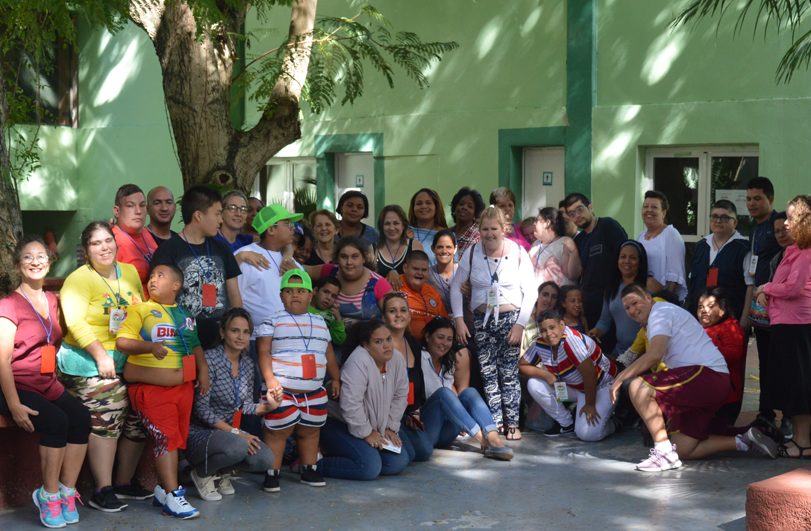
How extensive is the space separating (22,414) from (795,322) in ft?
16.0

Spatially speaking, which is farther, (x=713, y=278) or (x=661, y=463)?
(x=713, y=278)

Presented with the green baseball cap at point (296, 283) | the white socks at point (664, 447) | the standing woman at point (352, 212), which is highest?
the standing woman at point (352, 212)

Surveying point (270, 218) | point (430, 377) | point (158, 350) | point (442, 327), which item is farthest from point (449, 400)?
point (158, 350)

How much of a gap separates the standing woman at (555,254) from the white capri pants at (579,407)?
959mm

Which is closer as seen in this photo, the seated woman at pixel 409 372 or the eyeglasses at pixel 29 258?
the eyeglasses at pixel 29 258

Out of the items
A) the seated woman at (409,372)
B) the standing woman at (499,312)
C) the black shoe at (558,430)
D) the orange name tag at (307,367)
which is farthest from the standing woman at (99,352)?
the black shoe at (558,430)

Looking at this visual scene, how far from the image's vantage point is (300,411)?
17.9 feet

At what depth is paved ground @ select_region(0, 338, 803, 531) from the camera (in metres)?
4.79

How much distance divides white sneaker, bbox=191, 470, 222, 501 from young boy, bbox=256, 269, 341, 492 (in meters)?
0.34

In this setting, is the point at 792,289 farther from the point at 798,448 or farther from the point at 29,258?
the point at 29,258

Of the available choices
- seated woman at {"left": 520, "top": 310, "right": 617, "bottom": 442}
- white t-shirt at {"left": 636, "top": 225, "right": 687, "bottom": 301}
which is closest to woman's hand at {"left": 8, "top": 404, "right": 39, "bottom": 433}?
seated woman at {"left": 520, "top": 310, "right": 617, "bottom": 442}

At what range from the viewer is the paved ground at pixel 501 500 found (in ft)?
15.7

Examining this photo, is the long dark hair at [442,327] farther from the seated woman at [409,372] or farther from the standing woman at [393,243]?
the standing woman at [393,243]

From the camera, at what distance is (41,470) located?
4934 millimetres
